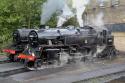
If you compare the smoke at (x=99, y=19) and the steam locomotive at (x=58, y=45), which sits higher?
the smoke at (x=99, y=19)

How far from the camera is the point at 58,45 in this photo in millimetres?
17234

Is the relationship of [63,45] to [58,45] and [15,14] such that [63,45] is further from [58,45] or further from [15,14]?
[15,14]

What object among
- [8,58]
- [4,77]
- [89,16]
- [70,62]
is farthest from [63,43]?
[89,16]

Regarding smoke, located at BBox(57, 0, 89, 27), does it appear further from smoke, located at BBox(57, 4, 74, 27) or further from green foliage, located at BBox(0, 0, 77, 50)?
green foliage, located at BBox(0, 0, 77, 50)

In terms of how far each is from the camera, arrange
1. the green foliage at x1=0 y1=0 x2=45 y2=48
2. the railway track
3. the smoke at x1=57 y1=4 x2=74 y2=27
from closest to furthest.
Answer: the railway track
the green foliage at x1=0 y1=0 x2=45 y2=48
the smoke at x1=57 y1=4 x2=74 y2=27

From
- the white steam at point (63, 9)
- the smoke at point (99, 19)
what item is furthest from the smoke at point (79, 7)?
the smoke at point (99, 19)

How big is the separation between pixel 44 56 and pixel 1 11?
9.18 meters

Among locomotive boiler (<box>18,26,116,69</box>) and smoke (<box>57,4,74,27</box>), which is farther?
smoke (<box>57,4,74,27</box>)

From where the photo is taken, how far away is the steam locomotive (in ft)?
53.8

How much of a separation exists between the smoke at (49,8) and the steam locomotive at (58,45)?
5.29 metres

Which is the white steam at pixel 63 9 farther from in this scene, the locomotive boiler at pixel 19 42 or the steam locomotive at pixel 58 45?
the locomotive boiler at pixel 19 42

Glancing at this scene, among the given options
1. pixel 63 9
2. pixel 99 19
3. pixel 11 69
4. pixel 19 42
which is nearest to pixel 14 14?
pixel 63 9

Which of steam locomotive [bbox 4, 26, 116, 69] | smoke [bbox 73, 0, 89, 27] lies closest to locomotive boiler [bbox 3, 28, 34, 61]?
steam locomotive [bbox 4, 26, 116, 69]

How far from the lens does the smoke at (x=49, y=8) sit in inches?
942
